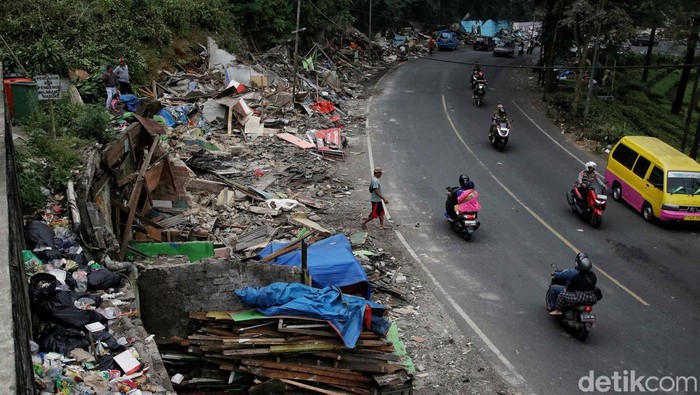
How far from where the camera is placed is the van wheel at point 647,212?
1762cm

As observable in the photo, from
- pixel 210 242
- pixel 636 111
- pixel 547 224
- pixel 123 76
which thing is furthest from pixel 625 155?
pixel 636 111

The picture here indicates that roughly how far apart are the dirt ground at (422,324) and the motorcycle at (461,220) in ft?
4.79

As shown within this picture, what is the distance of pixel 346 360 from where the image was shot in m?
9.80

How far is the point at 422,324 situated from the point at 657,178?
9319mm

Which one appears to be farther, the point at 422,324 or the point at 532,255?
the point at 532,255

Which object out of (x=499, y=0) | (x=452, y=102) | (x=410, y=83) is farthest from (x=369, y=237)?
(x=499, y=0)

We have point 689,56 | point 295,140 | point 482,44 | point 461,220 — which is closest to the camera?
point 461,220

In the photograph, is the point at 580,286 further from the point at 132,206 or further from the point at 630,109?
the point at 630,109

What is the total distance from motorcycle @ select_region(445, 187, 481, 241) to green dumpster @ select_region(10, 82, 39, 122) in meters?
10.0

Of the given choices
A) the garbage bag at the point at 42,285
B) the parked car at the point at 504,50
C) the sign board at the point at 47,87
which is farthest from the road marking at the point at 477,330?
the parked car at the point at 504,50

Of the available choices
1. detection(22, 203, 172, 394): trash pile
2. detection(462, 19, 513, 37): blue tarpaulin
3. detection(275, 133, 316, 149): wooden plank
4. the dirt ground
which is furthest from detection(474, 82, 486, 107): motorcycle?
detection(462, 19, 513, 37): blue tarpaulin

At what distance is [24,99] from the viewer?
1517cm

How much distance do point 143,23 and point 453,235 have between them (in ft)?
52.3

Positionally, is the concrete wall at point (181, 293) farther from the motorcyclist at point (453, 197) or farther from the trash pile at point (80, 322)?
the motorcyclist at point (453, 197)
